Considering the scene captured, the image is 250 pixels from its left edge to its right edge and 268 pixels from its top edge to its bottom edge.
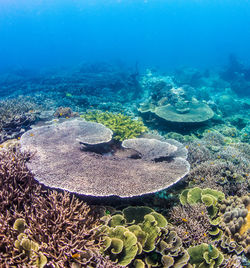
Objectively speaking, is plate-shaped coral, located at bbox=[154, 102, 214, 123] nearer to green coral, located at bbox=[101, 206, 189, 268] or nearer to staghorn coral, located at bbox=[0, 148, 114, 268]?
green coral, located at bbox=[101, 206, 189, 268]

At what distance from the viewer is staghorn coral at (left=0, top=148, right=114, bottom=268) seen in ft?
6.89

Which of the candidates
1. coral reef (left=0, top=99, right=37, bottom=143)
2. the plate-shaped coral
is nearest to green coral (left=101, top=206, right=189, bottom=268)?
coral reef (left=0, top=99, right=37, bottom=143)

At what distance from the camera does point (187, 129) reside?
9.08 meters

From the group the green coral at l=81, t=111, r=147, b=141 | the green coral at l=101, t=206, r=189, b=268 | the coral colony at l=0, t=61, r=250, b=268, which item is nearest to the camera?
the coral colony at l=0, t=61, r=250, b=268

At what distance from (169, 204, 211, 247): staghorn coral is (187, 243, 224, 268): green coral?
0.22 meters

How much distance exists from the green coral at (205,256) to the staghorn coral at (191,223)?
0.22 metres

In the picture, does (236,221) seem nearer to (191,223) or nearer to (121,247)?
(191,223)

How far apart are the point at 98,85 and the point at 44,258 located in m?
17.1

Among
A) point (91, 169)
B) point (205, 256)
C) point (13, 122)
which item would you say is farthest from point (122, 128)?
point (13, 122)

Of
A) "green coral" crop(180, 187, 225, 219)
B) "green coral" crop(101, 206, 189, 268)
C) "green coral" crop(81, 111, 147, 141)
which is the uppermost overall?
"green coral" crop(81, 111, 147, 141)

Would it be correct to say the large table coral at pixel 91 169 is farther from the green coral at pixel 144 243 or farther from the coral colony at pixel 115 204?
the green coral at pixel 144 243

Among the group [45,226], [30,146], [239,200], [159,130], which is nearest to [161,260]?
[45,226]

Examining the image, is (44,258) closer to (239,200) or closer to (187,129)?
(239,200)

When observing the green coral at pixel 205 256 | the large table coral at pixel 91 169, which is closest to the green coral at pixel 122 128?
the large table coral at pixel 91 169
